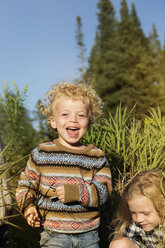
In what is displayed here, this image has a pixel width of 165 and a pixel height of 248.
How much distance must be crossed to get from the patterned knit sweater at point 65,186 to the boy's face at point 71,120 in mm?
70

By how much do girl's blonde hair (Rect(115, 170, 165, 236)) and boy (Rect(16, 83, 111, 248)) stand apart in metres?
0.15

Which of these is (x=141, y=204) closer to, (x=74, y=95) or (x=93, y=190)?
(x=93, y=190)

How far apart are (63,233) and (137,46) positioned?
27132 millimetres

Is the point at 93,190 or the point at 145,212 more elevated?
the point at 93,190

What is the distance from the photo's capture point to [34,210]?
146cm

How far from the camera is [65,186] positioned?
4.81 feet

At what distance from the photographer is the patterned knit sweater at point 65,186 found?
1517 millimetres

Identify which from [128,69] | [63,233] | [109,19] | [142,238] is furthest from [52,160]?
[109,19]

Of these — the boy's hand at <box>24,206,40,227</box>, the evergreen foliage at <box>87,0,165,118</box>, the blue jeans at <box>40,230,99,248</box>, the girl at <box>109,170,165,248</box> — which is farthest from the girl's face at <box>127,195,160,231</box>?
the evergreen foliage at <box>87,0,165,118</box>

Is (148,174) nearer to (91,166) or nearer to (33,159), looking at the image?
(91,166)

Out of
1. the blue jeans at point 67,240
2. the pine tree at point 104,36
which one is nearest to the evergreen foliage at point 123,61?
the pine tree at point 104,36

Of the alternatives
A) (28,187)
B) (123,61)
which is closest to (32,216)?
(28,187)

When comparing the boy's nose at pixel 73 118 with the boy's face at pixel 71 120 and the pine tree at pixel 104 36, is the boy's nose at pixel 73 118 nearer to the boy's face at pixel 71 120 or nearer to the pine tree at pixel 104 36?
the boy's face at pixel 71 120

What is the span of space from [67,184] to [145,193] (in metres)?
0.44
